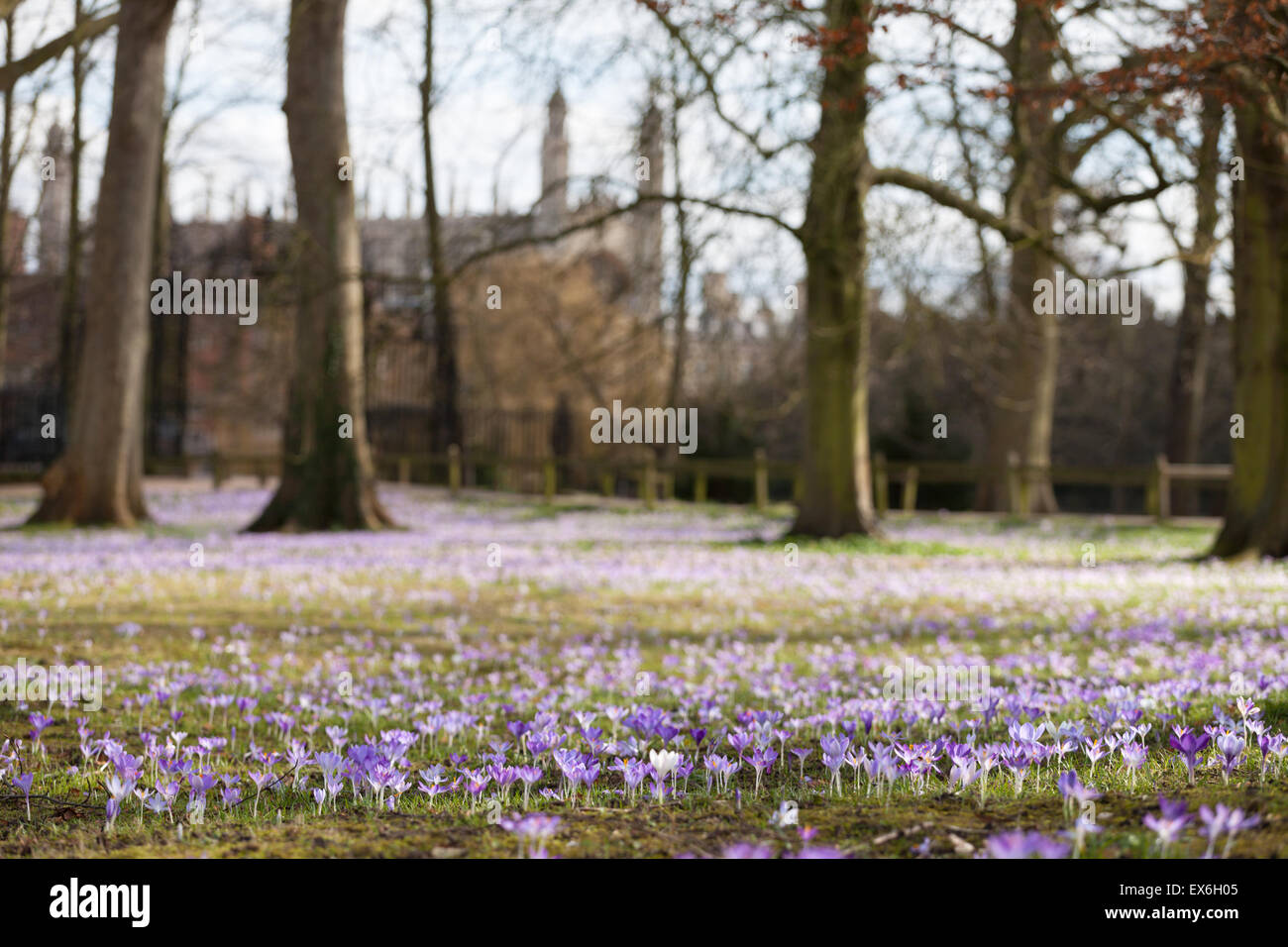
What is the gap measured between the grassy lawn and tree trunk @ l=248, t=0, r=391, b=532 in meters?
2.23

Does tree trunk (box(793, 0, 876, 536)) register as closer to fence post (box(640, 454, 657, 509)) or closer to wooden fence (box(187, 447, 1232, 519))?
wooden fence (box(187, 447, 1232, 519))

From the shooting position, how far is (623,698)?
235 inches

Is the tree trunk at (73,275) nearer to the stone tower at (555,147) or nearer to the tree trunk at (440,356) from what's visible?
the tree trunk at (440,356)

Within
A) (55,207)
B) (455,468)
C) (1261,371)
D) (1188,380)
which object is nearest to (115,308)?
(455,468)

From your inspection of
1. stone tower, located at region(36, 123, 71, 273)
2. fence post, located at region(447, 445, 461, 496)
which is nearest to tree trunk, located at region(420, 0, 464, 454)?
fence post, located at region(447, 445, 461, 496)

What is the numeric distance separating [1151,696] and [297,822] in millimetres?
3785

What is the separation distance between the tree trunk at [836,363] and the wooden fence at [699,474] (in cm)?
639

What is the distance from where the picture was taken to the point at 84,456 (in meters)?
17.5

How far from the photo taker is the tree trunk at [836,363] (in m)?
16.1

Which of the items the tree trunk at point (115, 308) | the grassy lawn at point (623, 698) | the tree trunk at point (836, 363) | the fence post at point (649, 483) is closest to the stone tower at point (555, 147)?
the tree trunk at point (836, 363)

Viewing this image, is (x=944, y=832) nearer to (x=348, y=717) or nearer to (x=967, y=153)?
(x=348, y=717)

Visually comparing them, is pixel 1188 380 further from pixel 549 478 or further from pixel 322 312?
pixel 322 312
